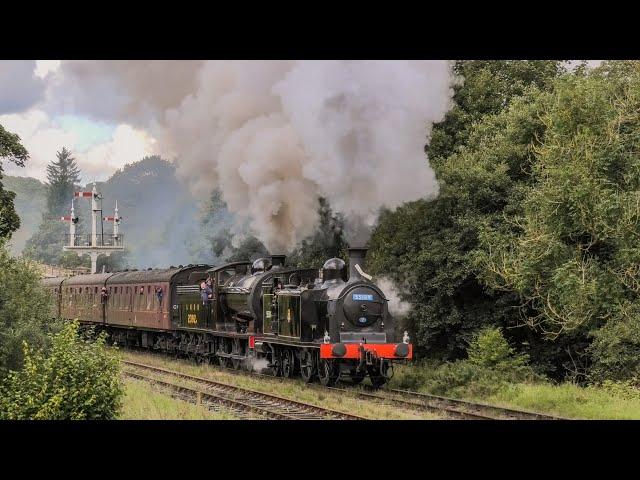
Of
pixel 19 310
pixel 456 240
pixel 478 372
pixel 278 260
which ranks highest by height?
pixel 456 240

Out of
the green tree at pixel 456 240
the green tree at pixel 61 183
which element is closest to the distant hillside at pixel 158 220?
the green tree at pixel 61 183

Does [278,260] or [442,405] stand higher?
[278,260]

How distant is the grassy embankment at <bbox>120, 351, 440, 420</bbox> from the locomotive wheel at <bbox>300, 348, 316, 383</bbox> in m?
0.22

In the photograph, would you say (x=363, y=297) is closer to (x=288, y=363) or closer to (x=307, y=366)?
(x=307, y=366)

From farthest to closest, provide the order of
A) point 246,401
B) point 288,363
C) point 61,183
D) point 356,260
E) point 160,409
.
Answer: point 61,183, point 288,363, point 356,260, point 246,401, point 160,409

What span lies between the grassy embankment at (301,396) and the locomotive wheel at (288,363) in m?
0.35

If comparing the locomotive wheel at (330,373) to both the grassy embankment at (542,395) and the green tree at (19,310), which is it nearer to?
the grassy embankment at (542,395)

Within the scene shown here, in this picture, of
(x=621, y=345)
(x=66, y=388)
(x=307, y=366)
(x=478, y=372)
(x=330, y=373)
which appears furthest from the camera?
(x=478, y=372)

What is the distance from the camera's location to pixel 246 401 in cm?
1683

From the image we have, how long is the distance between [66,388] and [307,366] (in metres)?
8.05

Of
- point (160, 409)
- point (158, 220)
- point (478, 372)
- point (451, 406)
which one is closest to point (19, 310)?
point (160, 409)

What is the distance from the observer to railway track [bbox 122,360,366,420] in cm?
1468

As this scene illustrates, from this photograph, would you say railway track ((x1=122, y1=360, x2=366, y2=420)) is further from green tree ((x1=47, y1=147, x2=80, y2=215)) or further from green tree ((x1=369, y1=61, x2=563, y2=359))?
green tree ((x1=47, y1=147, x2=80, y2=215))
